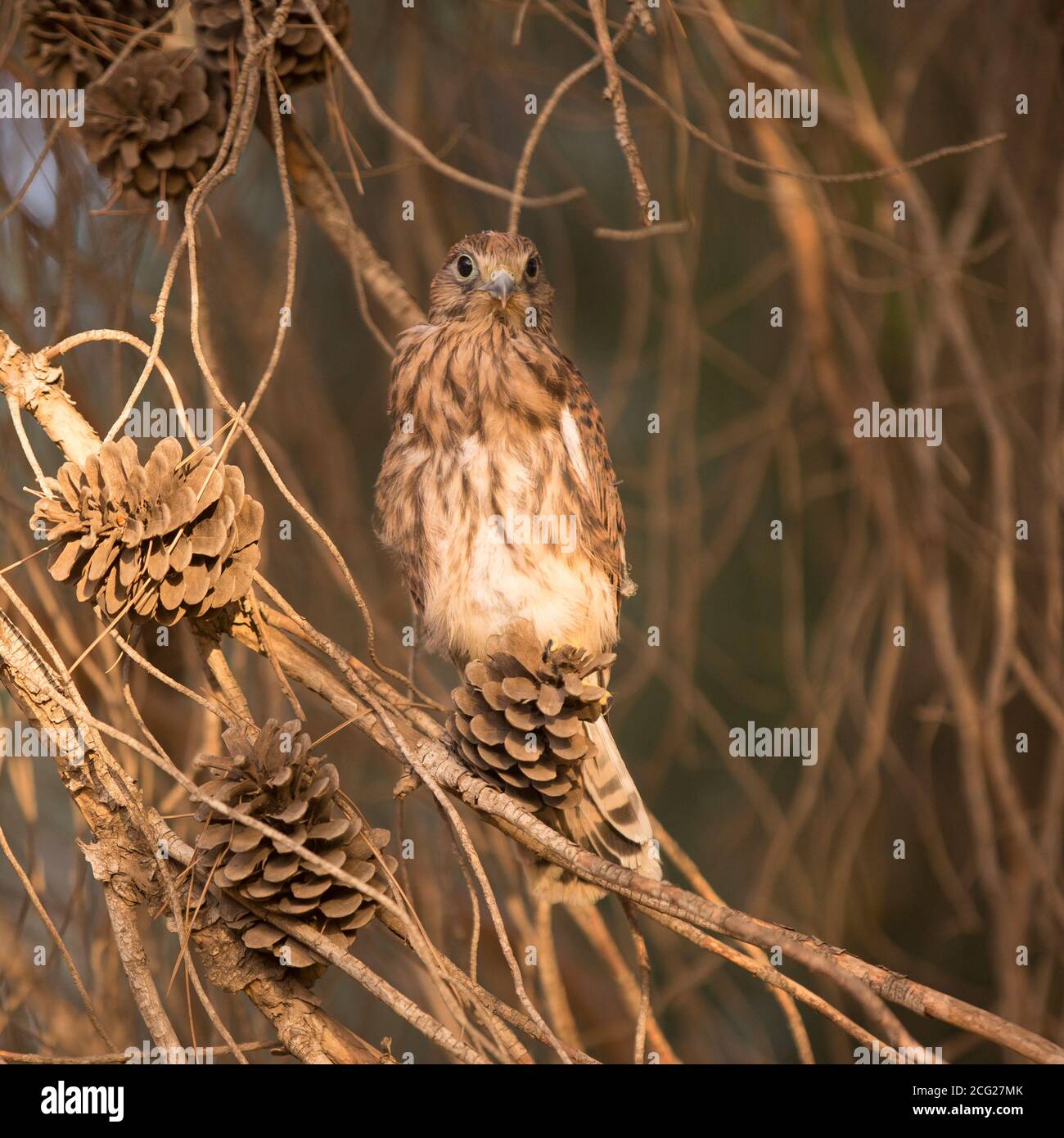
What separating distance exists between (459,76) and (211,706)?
1541 mm

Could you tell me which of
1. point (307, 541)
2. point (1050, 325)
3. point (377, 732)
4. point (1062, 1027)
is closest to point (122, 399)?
point (307, 541)

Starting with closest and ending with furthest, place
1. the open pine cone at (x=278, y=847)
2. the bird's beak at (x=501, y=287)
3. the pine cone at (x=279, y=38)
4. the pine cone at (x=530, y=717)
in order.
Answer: the open pine cone at (x=278, y=847), the pine cone at (x=530, y=717), the pine cone at (x=279, y=38), the bird's beak at (x=501, y=287)

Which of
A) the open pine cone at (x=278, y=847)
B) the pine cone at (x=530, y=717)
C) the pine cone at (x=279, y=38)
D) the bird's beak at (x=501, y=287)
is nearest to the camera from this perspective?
the open pine cone at (x=278, y=847)

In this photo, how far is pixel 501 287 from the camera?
4.89 ft

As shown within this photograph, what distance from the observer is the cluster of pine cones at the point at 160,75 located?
1.34 m

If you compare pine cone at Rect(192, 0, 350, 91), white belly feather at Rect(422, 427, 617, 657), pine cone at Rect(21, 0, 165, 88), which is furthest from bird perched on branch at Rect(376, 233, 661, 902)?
pine cone at Rect(21, 0, 165, 88)

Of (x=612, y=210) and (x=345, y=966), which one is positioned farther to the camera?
(x=612, y=210)

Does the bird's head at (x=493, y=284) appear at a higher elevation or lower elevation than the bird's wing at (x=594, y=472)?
higher

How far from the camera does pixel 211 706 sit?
1027 mm

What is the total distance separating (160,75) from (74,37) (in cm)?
15

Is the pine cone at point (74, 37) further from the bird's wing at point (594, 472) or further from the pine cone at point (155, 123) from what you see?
the bird's wing at point (594, 472)

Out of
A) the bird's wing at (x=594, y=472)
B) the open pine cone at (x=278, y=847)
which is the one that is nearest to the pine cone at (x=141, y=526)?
the open pine cone at (x=278, y=847)

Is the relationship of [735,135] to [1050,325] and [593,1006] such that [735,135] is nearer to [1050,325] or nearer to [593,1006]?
[1050,325]

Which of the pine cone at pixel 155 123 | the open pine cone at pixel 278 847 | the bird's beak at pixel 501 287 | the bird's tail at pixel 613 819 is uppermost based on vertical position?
the pine cone at pixel 155 123
